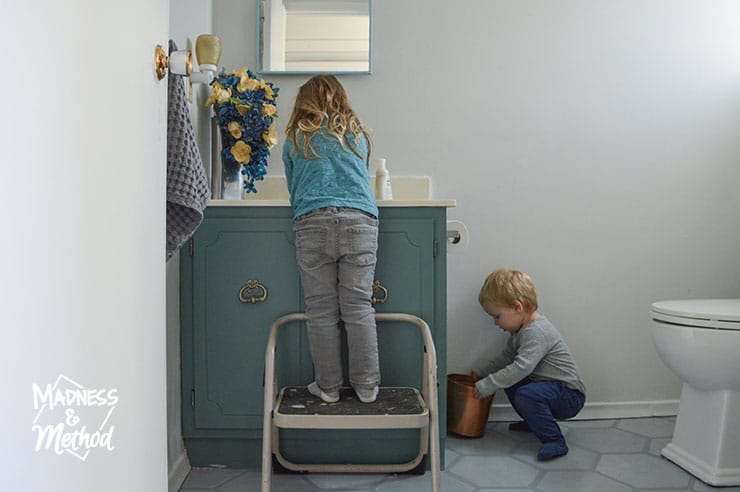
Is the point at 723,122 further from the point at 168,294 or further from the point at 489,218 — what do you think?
the point at 168,294

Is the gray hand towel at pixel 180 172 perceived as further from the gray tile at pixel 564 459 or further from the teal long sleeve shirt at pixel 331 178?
the gray tile at pixel 564 459

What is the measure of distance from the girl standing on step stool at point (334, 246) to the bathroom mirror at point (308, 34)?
69 centimetres

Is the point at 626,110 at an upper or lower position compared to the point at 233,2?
lower

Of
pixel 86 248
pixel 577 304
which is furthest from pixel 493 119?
pixel 86 248

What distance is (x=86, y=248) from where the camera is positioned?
740mm

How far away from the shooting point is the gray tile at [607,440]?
2.14m

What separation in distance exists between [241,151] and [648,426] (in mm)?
1690

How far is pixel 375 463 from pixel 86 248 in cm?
A: 137

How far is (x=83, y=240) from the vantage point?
0.73m

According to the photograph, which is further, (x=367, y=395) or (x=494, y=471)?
(x=494, y=471)

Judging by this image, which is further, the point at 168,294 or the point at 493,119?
the point at 493,119

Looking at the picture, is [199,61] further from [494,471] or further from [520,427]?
[520,427]

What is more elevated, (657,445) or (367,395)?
(367,395)

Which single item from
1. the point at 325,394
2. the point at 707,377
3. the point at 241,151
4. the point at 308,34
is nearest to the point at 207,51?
the point at 241,151
